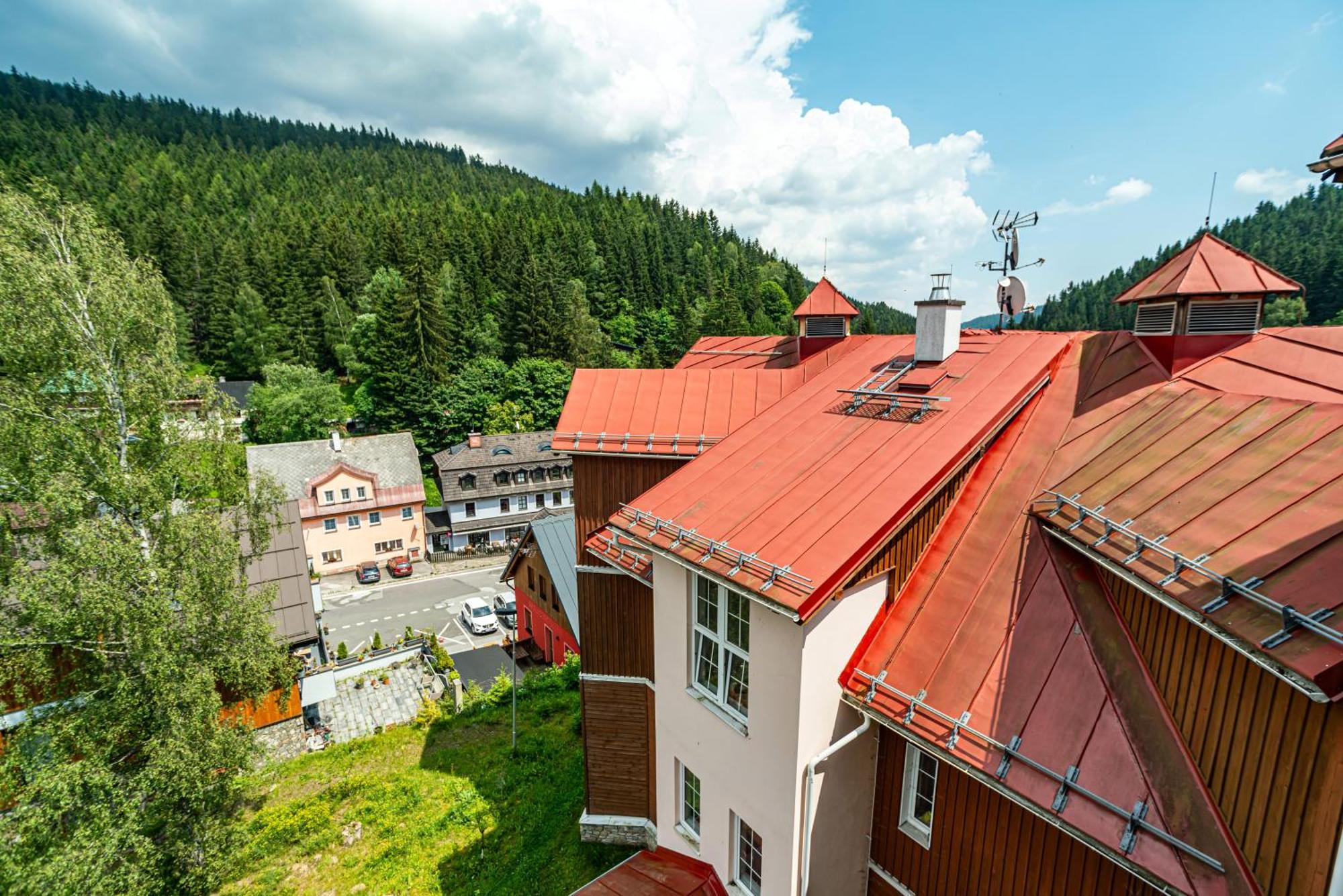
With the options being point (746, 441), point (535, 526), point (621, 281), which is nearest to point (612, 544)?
point (746, 441)

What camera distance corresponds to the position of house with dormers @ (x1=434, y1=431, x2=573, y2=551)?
4659 cm

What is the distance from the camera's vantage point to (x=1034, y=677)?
6.62 metres

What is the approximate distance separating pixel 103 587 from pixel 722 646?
43.1 feet

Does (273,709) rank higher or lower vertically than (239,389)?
lower

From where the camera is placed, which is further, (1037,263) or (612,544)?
Answer: (1037,263)

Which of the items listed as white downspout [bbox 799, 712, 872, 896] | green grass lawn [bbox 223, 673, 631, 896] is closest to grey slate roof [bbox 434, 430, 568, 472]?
green grass lawn [bbox 223, 673, 631, 896]

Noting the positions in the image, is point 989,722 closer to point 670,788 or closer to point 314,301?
point 670,788

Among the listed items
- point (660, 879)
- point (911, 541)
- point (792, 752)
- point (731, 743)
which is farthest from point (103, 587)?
point (911, 541)

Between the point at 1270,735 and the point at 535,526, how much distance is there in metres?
25.9

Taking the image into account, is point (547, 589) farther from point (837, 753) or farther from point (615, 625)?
point (837, 753)

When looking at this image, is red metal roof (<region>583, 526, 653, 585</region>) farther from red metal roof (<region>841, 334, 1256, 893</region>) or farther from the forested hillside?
the forested hillside

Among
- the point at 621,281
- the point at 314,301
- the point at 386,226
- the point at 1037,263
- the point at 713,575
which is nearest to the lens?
the point at 713,575

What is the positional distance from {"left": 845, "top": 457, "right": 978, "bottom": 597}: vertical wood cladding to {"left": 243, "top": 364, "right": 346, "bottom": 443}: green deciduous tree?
196ft

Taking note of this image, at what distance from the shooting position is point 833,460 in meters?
9.36
